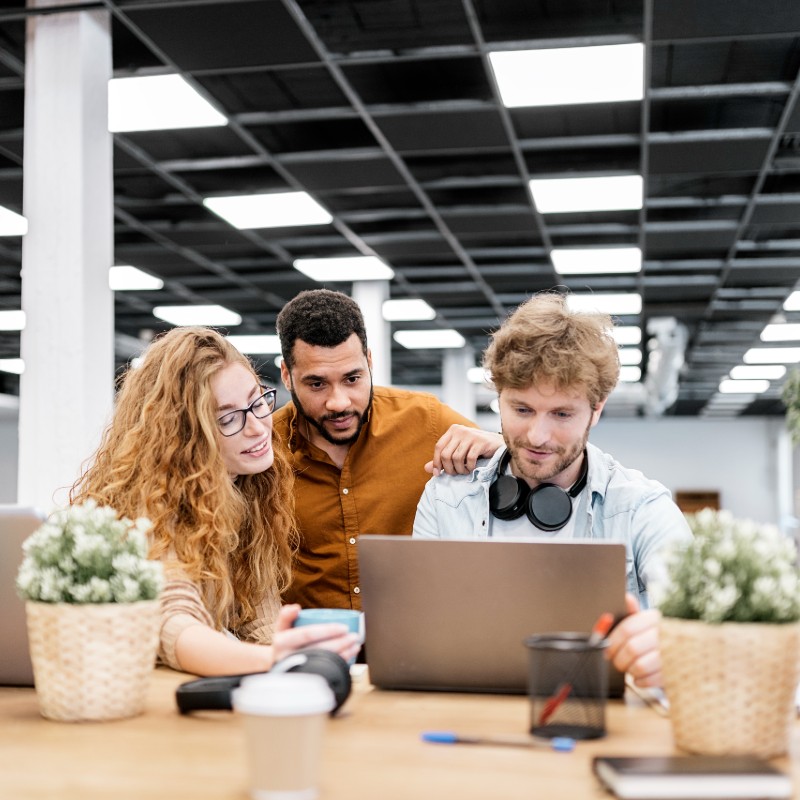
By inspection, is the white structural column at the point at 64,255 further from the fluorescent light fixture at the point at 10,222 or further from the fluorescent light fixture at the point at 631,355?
the fluorescent light fixture at the point at 631,355

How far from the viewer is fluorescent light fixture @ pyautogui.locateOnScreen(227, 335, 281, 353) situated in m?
12.4

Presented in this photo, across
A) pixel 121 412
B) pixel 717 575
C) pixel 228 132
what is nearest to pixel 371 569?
pixel 717 575

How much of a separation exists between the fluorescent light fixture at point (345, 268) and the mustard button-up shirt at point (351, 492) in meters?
5.49

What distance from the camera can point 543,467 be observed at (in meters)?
2.31

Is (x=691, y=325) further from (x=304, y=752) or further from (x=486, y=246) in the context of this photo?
(x=304, y=752)

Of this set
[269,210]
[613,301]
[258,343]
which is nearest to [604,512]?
[269,210]

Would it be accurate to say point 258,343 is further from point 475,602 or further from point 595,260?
point 475,602

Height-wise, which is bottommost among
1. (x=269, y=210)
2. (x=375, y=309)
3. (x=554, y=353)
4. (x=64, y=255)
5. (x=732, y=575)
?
(x=732, y=575)

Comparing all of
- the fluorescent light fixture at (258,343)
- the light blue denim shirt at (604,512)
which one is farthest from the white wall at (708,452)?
the light blue denim shirt at (604,512)

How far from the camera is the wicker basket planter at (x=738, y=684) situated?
4.18ft

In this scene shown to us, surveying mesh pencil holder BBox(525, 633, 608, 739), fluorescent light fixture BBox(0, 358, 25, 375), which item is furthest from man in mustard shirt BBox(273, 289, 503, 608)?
fluorescent light fixture BBox(0, 358, 25, 375)

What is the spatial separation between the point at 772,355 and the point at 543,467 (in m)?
11.7

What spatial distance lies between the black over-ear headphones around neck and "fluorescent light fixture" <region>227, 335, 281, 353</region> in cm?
991

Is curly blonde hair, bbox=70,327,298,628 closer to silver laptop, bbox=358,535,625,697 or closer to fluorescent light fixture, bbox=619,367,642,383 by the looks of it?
silver laptop, bbox=358,535,625,697
